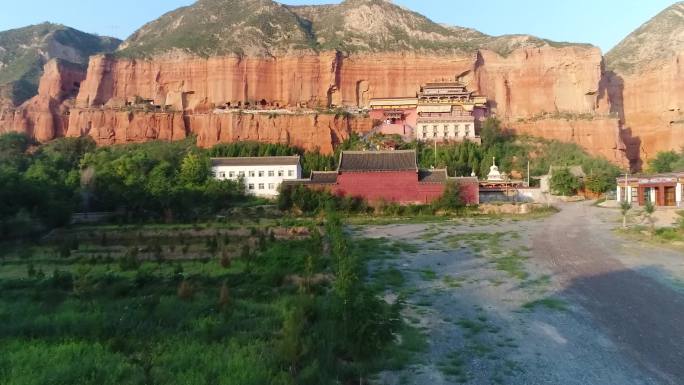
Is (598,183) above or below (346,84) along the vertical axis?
below

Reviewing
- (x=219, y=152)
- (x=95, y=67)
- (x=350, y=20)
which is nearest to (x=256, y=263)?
(x=219, y=152)

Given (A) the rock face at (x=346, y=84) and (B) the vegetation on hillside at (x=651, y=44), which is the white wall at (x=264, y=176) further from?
(B) the vegetation on hillside at (x=651, y=44)

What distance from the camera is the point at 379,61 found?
59.5m

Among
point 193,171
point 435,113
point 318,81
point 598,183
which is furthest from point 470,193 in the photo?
point 318,81

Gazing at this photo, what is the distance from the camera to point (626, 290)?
36.3 feet

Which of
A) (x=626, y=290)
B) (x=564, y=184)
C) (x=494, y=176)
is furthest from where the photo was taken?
(x=564, y=184)

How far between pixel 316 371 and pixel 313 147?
45014mm

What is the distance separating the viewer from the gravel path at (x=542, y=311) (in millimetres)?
6672

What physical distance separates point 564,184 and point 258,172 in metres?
24.4

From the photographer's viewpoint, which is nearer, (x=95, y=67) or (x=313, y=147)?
(x=313, y=147)

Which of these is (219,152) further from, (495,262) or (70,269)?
(495,262)

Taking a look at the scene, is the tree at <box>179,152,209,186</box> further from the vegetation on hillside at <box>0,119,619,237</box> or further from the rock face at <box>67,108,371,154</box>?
the rock face at <box>67,108,371,154</box>

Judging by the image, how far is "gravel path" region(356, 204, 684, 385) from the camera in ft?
21.9

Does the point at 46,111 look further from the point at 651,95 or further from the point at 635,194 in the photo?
the point at 651,95
